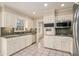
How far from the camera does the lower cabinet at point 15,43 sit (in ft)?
8.73

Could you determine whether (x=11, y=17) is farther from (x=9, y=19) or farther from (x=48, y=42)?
(x=48, y=42)

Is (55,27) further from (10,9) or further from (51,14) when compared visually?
(10,9)

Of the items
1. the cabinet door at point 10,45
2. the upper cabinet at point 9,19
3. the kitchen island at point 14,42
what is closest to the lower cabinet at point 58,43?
the kitchen island at point 14,42

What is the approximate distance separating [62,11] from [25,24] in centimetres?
147

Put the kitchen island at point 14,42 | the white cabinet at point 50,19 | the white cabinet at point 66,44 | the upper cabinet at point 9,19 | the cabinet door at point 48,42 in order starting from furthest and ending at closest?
1. the cabinet door at point 48,42
2. the white cabinet at point 50,19
3. the white cabinet at point 66,44
4. the upper cabinet at point 9,19
5. the kitchen island at point 14,42

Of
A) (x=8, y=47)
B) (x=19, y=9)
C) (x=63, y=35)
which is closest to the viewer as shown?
(x=8, y=47)

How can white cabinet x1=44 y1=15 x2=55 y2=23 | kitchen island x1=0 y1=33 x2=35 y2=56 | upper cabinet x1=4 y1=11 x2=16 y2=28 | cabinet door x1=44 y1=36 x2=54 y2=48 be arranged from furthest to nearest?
1. cabinet door x1=44 y1=36 x2=54 y2=48
2. white cabinet x1=44 y1=15 x2=55 y2=23
3. upper cabinet x1=4 y1=11 x2=16 y2=28
4. kitchen island x1=0 y1=33 x2=35 y2=56

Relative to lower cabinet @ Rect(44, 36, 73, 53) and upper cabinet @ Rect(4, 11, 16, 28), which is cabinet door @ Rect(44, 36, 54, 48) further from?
upper cabinet @ Rect(4, 11, 16, 28)

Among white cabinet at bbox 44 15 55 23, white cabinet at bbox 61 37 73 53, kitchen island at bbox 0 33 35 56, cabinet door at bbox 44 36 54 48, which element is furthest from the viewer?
cabinet door at bbox 44 36 54 48

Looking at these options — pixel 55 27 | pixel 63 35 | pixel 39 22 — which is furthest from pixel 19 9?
pixel 63 35

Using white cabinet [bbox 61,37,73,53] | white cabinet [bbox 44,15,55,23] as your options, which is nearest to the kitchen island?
white cabinet [bbox 44,15,55,23]

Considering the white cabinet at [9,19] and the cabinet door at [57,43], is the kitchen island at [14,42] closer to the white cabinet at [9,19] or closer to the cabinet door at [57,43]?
the white cabinet at [9,19]

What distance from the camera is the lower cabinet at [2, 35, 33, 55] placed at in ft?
8.73

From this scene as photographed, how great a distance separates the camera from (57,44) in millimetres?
3219
